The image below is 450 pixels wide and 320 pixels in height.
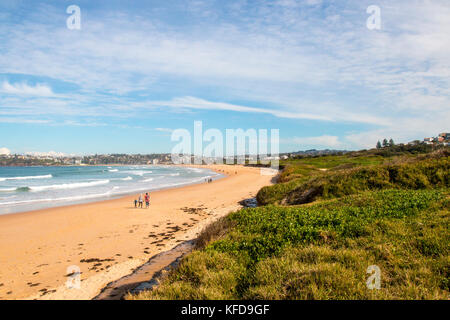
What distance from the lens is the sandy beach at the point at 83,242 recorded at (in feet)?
29.7

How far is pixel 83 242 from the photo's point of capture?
13883 millimetres

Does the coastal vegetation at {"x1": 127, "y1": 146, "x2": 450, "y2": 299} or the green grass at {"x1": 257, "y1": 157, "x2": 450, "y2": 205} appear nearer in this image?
the coastal vegetation at {"x1": 127, "y1": 146, "x2": 450, "y2": 299}

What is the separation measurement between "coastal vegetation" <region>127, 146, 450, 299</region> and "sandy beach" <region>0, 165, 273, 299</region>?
15.2ft

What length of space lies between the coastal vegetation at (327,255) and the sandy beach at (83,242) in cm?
463

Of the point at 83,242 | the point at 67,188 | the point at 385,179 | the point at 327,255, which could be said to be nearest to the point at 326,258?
the point at 327,255

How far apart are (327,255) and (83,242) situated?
13077mm

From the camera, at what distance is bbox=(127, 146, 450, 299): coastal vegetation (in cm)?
421

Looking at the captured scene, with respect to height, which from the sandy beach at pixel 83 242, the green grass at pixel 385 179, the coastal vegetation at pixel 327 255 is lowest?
the sandy beach at pixel 83 242

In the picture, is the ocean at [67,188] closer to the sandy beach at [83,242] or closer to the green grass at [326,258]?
the sandy beach at [83,242]

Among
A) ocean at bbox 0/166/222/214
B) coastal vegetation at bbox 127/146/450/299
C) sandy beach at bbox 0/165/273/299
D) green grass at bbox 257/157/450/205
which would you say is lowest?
ocean at bbox 0/166/222/214

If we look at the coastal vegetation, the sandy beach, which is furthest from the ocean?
the coastal vegetation

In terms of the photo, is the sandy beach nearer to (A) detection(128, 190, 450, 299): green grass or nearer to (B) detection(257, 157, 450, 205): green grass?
(A) detection(128, 190, 450, 299): green grass

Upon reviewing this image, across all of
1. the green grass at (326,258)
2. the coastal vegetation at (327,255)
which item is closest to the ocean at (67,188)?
the coastal vegetation at (327,255)
